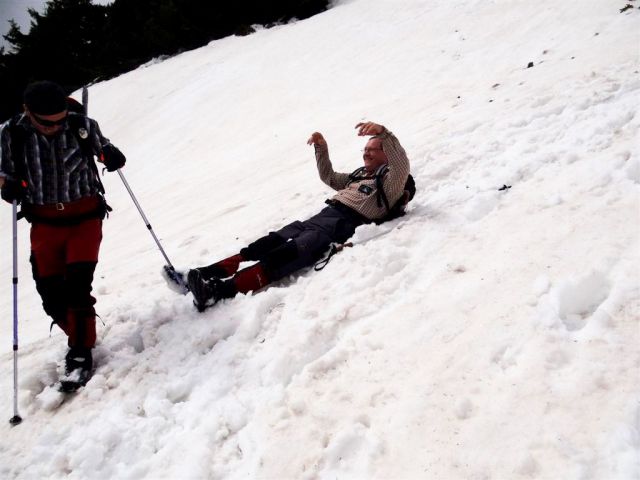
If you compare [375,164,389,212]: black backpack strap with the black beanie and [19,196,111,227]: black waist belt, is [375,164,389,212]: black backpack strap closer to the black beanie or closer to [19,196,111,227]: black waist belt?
[19,196,111,227]: black waist belt

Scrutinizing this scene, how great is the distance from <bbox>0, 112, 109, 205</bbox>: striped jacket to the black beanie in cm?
22

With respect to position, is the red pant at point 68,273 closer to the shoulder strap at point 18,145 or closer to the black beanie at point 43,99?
the shoulder strap at point 18,145

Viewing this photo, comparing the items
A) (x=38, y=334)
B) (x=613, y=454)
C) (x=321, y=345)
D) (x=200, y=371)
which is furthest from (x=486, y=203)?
(x=38, y=334)

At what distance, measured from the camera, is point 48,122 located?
2975 mm

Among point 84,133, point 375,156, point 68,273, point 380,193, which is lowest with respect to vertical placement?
point 380,193

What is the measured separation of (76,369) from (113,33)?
110 ft

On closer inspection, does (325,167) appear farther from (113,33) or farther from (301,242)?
(113,33)

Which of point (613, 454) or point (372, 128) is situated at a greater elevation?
point (372, 128)

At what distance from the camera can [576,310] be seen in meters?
2.34

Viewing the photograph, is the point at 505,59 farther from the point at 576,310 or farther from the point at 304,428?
the point at 304,428

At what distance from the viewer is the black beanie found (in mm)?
2857

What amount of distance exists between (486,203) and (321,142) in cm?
196

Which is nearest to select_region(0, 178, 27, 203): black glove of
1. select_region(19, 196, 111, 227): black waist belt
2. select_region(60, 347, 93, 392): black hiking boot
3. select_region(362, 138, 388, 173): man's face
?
select_region(19, 196, 111, 227): black waist belt

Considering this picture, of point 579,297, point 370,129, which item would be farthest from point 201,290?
point 579,297
